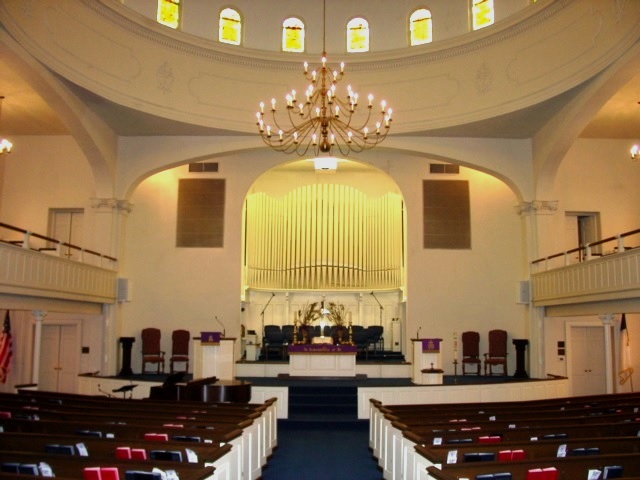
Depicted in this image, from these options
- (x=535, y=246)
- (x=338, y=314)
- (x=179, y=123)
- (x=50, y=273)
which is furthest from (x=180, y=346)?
(x=535, y=246)

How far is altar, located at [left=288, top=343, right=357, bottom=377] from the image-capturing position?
49.3 feet

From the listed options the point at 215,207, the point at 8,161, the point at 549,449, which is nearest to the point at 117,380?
the point at 215,207

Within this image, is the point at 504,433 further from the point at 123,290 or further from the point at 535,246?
the point at 123,290

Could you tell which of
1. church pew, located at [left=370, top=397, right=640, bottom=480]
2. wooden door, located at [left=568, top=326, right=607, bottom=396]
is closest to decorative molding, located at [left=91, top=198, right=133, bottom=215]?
church pew, located at [left=370, top=397, right=640, bottom=480]

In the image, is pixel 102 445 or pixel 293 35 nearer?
pixel 102 445

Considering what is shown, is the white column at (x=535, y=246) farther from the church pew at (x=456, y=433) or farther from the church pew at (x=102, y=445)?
the church pew at (x=102, y=445)

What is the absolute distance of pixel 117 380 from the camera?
14391mm

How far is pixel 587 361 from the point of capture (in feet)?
55.0

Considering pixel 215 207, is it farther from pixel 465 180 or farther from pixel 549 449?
pixel 549 449

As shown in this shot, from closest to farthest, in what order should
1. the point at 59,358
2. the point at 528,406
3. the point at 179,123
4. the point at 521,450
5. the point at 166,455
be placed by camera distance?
1. the point at 166,455
2. the point at 521,450
3. the point at 528,406
4. the point at 179,123
5. the point at 59,358

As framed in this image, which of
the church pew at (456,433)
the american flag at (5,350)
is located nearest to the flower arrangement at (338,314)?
the american flag at (5,350)

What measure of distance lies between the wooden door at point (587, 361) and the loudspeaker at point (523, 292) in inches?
65.1

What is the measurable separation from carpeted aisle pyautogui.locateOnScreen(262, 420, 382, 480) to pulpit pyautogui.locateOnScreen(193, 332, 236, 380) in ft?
7.60

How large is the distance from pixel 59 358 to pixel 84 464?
540 inches
